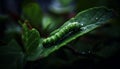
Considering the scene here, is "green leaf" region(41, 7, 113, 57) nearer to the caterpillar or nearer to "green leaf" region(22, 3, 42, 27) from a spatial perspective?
the caterpillar

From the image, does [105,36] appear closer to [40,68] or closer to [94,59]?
[94,59]

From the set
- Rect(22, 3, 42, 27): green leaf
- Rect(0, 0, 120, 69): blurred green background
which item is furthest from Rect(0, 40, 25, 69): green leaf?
Rect(22, 3, 42, 27): green leaf

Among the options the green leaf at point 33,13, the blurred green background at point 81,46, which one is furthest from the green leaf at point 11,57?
the green leaf at point 33,13

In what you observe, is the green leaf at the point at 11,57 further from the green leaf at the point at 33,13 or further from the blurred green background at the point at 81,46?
the green leaf at the point at 33,13

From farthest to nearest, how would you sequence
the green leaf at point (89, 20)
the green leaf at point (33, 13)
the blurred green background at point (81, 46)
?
the green leaf at point (33, 13) < the blurred green background at point (81, 46) < the green leaf at point (89, 20)

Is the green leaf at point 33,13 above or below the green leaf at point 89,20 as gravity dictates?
above

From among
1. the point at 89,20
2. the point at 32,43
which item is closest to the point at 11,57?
the point at 32,43
